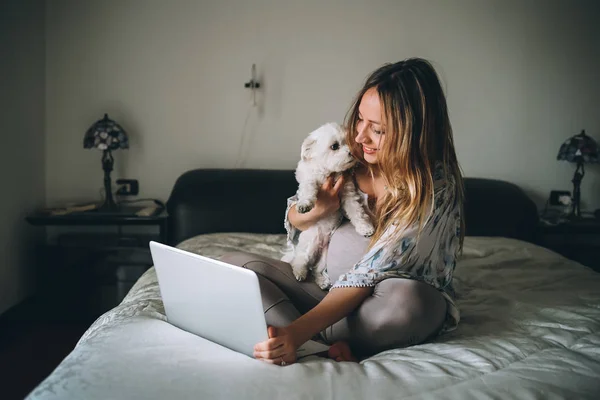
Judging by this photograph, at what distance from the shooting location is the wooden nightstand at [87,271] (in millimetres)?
2848

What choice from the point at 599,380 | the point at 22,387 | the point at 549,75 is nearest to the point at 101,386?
the point at 599,380

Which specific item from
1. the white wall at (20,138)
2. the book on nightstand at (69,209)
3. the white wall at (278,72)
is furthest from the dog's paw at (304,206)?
the white wall at (20,138)

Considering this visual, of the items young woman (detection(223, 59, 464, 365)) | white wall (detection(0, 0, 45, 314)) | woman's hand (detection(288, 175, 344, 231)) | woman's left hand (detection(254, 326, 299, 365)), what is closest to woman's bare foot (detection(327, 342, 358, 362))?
young woman (detection(223, 59, 464, 365))

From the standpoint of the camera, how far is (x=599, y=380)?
1209 mm

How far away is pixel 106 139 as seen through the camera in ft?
9.53

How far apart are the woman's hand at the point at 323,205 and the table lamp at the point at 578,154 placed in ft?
6.46

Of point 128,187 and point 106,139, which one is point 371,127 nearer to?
point 106,139

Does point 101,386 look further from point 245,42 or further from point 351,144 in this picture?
point 245,42

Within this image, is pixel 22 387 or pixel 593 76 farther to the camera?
pixel 593 76

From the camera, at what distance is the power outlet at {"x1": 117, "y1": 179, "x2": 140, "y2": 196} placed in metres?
3.16

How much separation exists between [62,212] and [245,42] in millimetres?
1406

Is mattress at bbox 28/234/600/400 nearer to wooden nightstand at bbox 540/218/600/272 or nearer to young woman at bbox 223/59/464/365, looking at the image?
young woman at bbox 223/59/464/365

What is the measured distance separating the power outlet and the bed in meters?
1.11

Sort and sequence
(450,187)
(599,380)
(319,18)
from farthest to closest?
(319,18)
(450,187)
(599,380)
